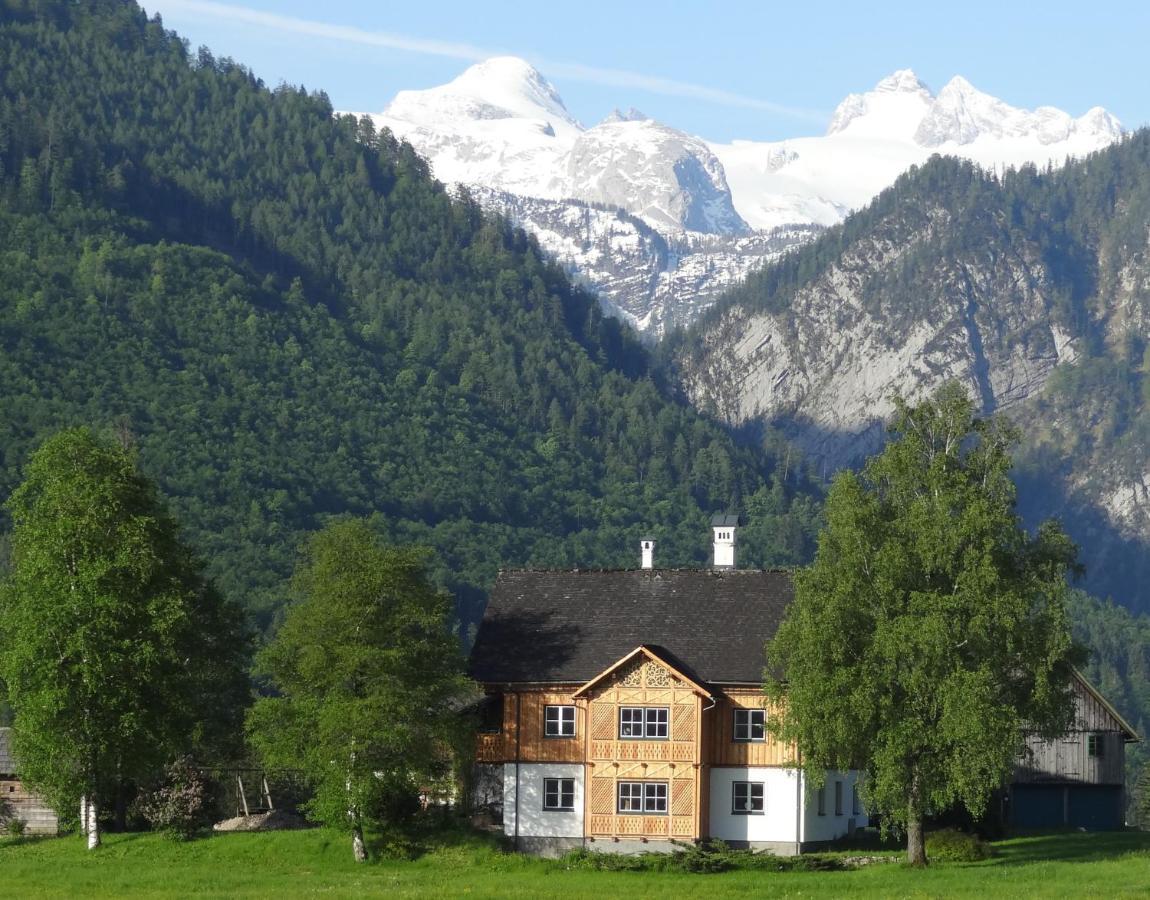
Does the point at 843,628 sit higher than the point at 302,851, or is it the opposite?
the point at 843,628

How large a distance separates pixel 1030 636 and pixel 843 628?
19.0 feet

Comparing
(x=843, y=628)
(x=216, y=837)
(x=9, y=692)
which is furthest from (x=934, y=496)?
(x=9, y=692)

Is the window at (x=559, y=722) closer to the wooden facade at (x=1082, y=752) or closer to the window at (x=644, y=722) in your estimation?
the window at (x=644, y=722)

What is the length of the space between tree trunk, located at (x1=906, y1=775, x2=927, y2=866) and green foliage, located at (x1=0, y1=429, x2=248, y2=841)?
2444 cm

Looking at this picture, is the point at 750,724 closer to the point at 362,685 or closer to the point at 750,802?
the point at 750,802

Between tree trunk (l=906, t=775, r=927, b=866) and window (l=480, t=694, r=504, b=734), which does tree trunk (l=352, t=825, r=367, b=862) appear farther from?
tree trunk (l=906, t=775, r=927, b=866)

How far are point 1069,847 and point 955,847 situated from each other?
622 cm

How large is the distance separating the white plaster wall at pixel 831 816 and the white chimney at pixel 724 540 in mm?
12322

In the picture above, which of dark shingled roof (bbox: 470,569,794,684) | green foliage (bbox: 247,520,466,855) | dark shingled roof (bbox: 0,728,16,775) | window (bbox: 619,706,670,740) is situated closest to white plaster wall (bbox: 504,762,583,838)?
window (bbox: 619,706,670,740)

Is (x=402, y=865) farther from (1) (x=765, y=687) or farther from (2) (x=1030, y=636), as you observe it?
(2) (x=1030, y=636)

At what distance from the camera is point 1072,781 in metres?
90.0

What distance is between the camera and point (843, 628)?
68.9 meters

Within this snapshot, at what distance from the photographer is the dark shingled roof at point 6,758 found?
8400 centimetres

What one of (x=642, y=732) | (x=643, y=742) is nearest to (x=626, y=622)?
(x=642, y=732)
